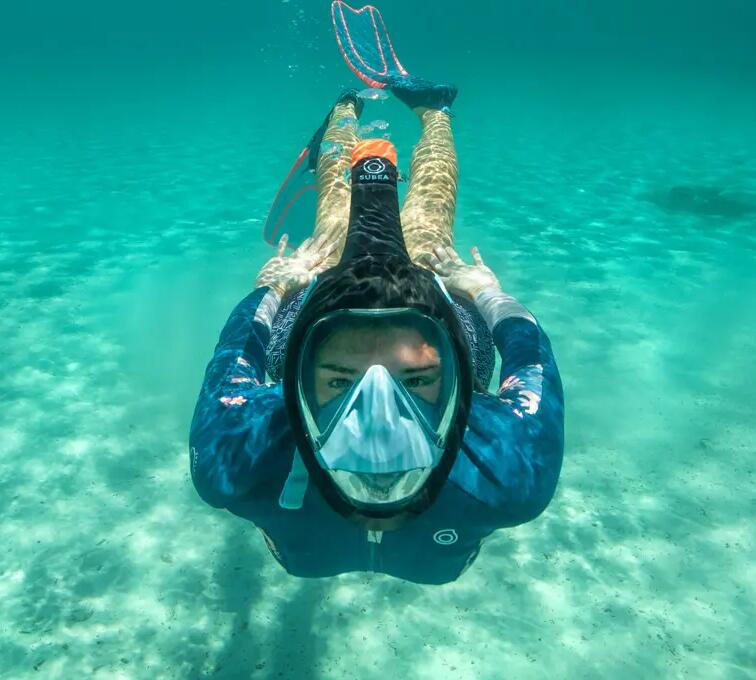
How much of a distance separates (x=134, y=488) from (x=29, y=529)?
0.85 m

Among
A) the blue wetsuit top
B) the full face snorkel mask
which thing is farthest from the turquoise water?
the full face snorkel mask

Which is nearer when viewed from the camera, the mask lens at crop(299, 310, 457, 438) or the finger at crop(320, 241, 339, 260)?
the mask lens at crop(299, 310, 457, 438)

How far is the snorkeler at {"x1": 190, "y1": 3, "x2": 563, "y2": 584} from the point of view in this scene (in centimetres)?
182

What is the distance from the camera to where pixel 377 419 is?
1.71 metres

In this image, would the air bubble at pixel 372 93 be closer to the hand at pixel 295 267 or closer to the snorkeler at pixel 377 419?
the hand at pixel 295 267

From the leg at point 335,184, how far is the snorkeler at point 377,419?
1493 mm

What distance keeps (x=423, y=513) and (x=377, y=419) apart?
23.9 inches

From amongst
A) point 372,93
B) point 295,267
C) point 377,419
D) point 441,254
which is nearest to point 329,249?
point 295,267

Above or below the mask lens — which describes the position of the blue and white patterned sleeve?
below

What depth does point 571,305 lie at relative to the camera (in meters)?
8.09

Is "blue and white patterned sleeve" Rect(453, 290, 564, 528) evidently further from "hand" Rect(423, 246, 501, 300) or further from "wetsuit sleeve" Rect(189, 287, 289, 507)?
"hand" Rect(423, 246, 501, 300)

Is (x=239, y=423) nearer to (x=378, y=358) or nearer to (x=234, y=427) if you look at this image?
(x=234, y=427)

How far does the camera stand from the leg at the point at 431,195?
16.6 ft

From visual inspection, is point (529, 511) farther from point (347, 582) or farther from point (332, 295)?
point (347, 582)
